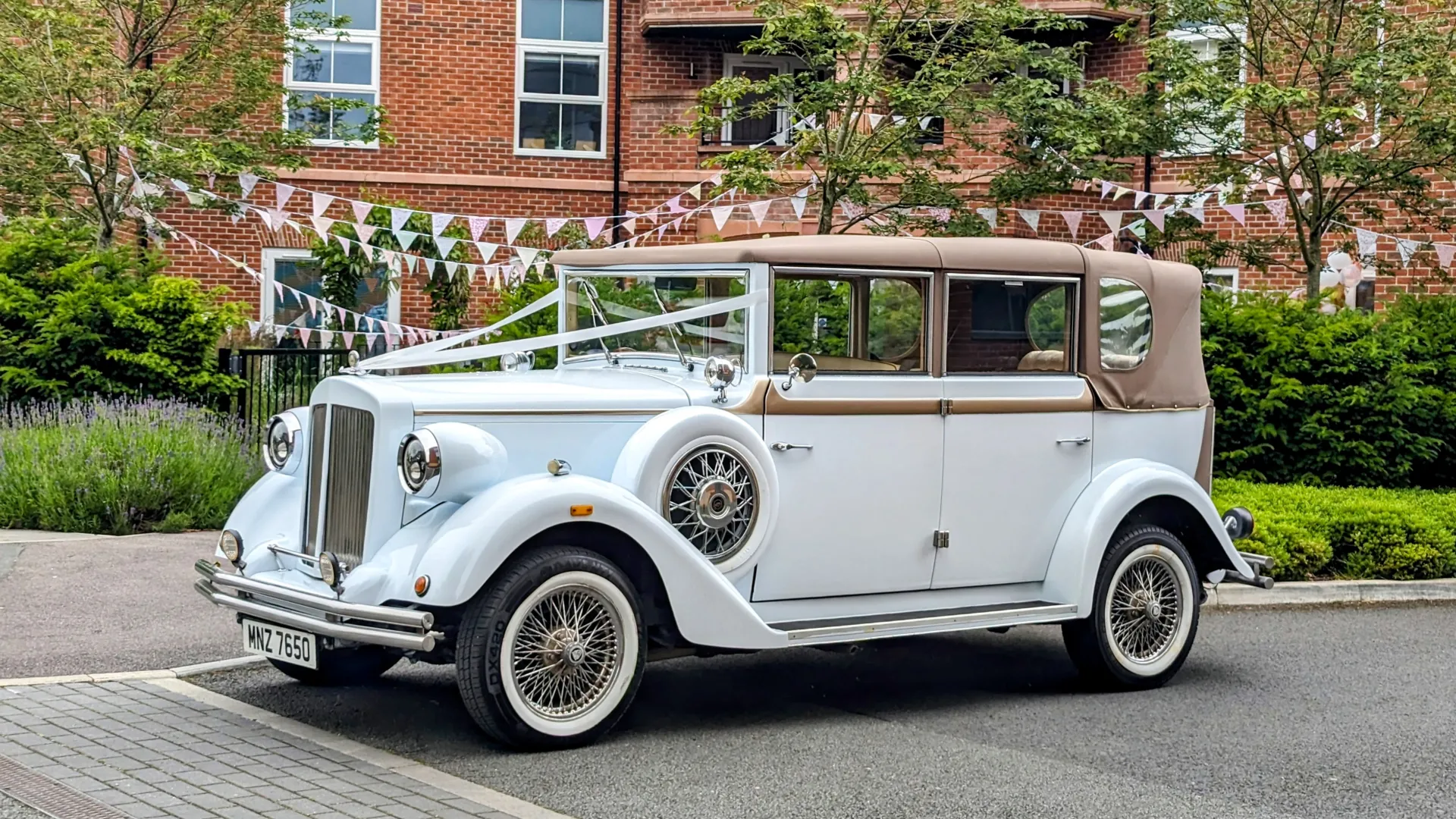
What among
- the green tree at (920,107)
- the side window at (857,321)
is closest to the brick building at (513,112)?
the green tree at (920,107)

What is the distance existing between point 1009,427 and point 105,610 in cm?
477

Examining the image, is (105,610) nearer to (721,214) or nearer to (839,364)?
(839,364)

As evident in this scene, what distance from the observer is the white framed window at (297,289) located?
2084 centimetres

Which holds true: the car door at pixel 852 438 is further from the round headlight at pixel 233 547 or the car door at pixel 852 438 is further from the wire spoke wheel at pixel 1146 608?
the round headlight at pixel 233 547

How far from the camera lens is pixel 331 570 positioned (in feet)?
19.4

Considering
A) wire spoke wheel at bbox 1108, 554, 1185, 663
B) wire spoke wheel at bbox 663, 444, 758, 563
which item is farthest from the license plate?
wire spoke wheel at bbox 1108, 554, 1185, 663

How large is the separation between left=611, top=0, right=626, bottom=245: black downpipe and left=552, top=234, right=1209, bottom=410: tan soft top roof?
13.9m

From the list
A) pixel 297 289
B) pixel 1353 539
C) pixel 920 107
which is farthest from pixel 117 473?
pixel 297 289

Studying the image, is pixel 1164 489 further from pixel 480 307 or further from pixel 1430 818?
pixel 480 307

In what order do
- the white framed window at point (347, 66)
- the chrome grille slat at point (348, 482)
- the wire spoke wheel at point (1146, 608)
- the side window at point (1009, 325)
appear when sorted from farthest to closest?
the white framed window at point (347, 66)
the wire spoke wheel at point (1146, 608)
the side window at point (1009, 325)
the chrome grille slat at point (348, 482)

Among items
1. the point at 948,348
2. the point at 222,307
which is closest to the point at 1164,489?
the point at 948,348

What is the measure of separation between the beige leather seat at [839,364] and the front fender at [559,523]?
100 cm

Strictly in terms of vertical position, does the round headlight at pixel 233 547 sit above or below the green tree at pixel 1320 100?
below


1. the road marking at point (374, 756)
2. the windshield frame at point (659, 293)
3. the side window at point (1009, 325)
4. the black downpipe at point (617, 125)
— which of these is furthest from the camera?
the black downpipe at point (617, 125)
